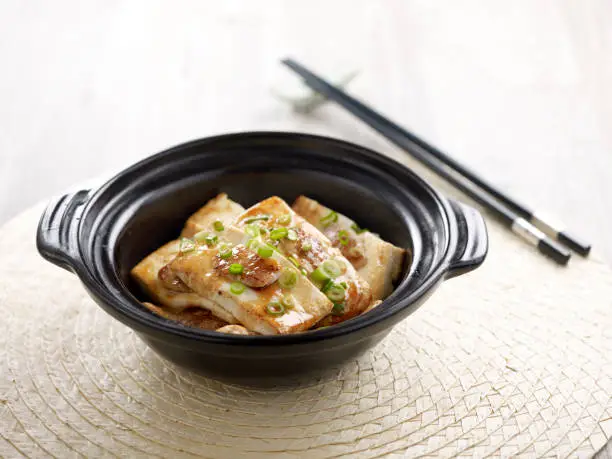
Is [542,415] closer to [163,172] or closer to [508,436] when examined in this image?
[508,436]

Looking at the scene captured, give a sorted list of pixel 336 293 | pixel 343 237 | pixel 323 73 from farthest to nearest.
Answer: pixel 323 73, pixel 343 237, pixel 336 293


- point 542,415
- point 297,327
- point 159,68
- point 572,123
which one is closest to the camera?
point 297,327

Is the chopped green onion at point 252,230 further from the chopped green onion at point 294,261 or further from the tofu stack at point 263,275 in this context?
the chopped green onion at point 294,261

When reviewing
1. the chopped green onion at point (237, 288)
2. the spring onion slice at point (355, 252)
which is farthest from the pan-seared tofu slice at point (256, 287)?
the spring onion slice at point (355, 252)

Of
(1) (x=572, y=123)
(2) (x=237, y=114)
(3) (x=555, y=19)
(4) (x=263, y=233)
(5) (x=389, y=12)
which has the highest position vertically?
(3) (x=555, y=19)

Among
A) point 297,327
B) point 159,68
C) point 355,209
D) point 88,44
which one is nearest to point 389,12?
point 159,68

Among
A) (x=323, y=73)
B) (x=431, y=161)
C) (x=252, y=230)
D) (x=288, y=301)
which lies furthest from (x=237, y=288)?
(x=323, y=73)

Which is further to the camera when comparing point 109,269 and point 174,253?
point 174,253

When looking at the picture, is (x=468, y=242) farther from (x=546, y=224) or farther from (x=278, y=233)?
(x=546, y=224)
